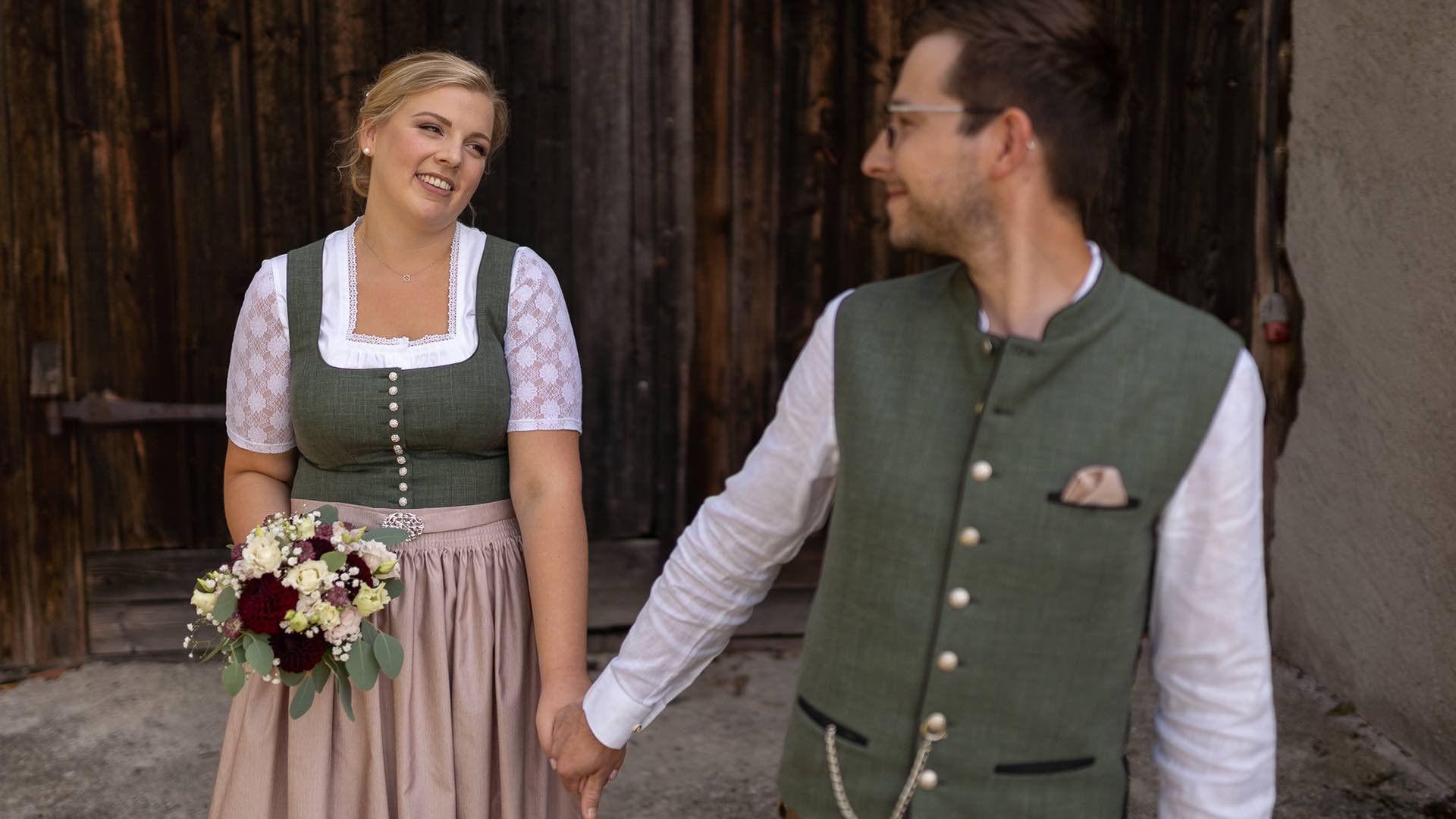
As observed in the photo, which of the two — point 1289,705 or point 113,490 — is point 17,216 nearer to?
point 113,490

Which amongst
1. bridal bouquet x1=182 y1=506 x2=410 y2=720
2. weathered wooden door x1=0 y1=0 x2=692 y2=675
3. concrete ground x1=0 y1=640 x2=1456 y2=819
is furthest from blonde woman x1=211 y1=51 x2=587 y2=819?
weathered wooden door x1=0 y1=0 x2=692 y2=675

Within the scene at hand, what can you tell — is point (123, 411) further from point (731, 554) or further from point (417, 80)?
point (731, 554)

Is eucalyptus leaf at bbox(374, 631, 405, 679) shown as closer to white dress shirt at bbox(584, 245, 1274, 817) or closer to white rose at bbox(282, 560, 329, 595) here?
white rose at bbox(282, 560, 329, 595)

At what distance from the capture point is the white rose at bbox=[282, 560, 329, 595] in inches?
79.0

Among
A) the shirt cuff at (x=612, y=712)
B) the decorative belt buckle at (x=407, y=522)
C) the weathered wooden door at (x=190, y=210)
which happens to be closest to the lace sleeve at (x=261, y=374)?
the decorative belt buckle at (x=407, y=522)

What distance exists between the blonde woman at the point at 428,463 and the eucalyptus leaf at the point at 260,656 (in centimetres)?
21

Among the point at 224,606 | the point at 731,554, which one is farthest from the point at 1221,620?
the point at 224,606

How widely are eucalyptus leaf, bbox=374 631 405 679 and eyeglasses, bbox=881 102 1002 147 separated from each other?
3.71ft

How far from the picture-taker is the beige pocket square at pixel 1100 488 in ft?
4.75

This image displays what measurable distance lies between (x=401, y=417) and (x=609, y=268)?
209cm

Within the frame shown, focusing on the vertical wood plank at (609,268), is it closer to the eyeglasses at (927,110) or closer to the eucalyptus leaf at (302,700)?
the eucalyptus leaf at (302,700)

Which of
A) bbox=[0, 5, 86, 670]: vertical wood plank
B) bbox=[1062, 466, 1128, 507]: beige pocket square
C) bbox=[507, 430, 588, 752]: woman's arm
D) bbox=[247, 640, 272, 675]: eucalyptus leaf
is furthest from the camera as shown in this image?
bbox=[0, 5, 86, 670]: vertical wood plank

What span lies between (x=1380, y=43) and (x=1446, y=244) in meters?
0.66

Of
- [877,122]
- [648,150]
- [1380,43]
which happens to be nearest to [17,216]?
[648,150]
